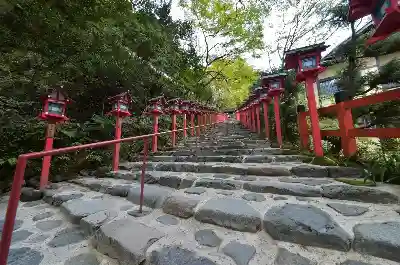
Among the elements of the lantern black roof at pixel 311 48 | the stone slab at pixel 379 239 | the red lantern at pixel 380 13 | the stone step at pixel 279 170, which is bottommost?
the stone slab at pixel 379 239

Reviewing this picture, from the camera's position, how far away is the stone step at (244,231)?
5.10ft

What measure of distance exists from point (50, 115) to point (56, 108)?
0.59 feet

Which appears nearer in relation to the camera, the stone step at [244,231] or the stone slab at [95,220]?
the stone step at [244,231]

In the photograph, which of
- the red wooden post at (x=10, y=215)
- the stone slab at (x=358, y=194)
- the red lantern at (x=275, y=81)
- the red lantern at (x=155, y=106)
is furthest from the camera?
the red lantern at (x=155, y=106)

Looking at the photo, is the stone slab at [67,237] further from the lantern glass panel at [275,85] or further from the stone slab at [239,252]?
the lantern glass panel at [275,85]

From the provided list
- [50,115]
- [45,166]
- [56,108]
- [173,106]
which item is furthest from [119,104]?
[173,106]

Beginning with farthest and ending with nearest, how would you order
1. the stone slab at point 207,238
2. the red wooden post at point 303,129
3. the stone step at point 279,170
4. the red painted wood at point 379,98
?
the red wooden post at point 303,129, the stone step at point 279,170, the red painted wood at point 379,98, the stone slab at point 207,238

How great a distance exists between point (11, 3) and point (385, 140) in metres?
7.59

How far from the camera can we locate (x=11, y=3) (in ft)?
11.4

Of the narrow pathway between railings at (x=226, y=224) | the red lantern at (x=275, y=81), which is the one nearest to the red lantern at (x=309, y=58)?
the red lantern at (x=275, y=81)

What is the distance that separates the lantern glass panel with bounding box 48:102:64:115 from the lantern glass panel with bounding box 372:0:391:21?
481cm

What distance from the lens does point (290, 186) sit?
252cm

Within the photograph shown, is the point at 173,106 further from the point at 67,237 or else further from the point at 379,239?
the point at 379,239

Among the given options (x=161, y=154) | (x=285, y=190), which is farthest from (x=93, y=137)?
(x=285, y=190)
